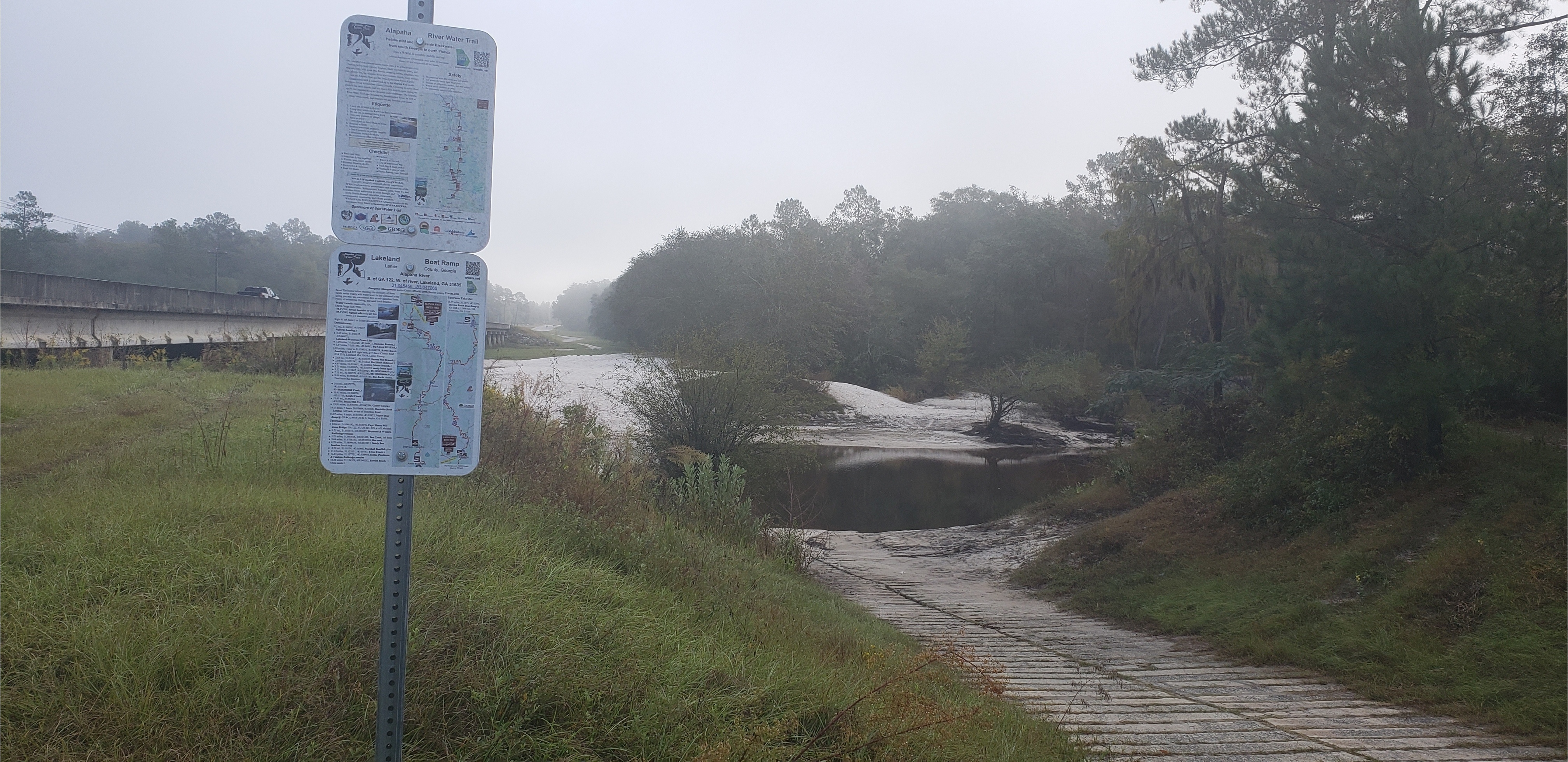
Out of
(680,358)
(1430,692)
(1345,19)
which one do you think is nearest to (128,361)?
(680,358)

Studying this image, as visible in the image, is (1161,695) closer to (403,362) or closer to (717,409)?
(403,362)

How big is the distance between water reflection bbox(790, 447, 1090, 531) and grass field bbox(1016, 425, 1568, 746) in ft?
24.3

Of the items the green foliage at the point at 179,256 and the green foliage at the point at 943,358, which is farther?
the green foliage at the point at 943,358

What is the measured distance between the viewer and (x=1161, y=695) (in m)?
5.08

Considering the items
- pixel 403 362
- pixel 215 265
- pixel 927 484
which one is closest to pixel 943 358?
pixel 927 484

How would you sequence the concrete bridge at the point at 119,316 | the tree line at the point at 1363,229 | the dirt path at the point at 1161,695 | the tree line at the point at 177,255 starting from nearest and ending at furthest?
1. the dirt path at the point at 1161,695
2. the tree line at the point at 1363,229
3. the concrete bridge at the point at 119,316
4. the tree line at the point at 177,255

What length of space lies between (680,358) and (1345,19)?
45.4 ft

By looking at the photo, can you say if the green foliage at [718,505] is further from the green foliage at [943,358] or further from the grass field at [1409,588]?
the green foliage at [943,358]

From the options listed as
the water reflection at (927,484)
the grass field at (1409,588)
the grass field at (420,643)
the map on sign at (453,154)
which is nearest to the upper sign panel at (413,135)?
the map on sign at (453,154)

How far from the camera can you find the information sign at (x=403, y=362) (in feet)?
7.63

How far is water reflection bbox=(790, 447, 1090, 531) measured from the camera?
60.8 ft

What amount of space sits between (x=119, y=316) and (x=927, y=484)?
2076cm

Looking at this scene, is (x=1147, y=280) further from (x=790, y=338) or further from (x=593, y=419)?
(x=790, y=338)

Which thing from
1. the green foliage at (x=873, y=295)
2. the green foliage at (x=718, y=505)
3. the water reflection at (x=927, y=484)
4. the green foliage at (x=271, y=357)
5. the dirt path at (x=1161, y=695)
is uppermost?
the green foliage at (x=873, y=295)
